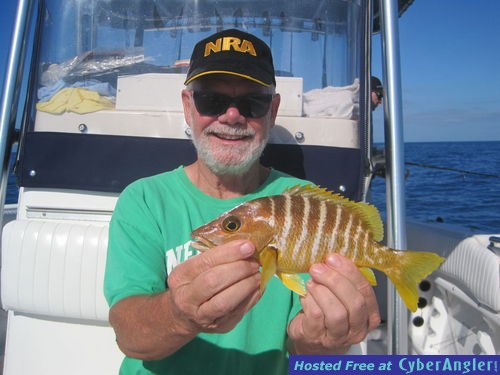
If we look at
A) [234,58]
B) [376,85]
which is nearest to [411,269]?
[234,58]

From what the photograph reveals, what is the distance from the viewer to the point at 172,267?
2.00m

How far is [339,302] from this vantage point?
1.50m

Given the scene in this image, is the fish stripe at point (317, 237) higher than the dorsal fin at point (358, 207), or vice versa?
the dorsal fin at point (358, 207)

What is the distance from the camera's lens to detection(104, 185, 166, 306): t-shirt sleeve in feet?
5.97

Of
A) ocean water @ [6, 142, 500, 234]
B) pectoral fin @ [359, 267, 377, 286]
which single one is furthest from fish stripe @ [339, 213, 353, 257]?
ocean water @ [6, 142, 500, 234]

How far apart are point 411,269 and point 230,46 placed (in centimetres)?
131

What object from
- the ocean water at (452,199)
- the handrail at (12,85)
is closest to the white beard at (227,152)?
the handrail at (12,85)

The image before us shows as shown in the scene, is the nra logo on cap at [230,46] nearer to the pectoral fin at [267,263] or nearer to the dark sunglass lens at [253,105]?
the dark sunglass lens at [253,105]

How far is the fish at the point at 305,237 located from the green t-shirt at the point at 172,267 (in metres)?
0.45

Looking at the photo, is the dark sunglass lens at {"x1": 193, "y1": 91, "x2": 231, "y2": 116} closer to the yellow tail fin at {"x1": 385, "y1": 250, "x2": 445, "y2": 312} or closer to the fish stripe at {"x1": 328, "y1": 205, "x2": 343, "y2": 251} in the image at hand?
the fish stripe at {"x1": 328, "y1": 205, "x2": 343, "y2": 251}

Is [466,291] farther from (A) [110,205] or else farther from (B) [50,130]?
(B) [50,130]

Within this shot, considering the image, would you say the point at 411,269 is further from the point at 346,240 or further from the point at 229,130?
the point at 229,130
